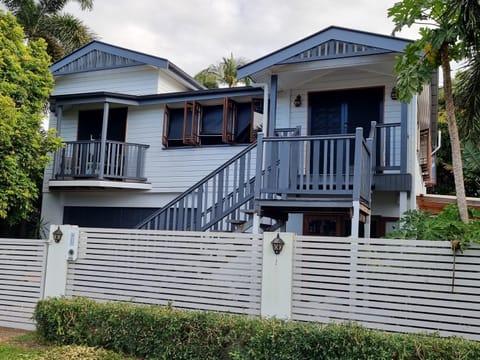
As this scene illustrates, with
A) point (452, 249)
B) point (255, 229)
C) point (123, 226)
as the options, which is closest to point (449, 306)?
point (452, 249)

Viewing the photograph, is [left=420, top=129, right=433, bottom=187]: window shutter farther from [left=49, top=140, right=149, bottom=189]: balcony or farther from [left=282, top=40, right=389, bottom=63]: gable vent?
[left=49, top=140, right=149, bottom=189]: balcony

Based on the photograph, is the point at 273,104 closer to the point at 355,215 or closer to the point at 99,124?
the point at 355,215

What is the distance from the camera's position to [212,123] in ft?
38.3

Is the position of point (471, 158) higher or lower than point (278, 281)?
higher

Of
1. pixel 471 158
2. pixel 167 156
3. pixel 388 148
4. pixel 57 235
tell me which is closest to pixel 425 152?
pixel 388 148

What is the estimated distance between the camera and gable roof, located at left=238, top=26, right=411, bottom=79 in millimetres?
8438

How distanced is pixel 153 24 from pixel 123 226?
378 inches

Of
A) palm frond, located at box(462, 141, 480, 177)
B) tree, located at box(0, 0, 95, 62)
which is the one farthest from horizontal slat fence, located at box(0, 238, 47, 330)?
tree, located at box(0, 0, 95, 62)

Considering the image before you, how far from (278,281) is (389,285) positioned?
1.31 metres

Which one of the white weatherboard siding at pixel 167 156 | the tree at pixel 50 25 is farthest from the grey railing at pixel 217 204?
the tree at pixel 50 25

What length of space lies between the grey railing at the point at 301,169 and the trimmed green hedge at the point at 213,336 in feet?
8.84

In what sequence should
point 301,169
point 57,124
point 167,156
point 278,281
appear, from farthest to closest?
point 57,124
point 167,156
point 301,169
point 278,281

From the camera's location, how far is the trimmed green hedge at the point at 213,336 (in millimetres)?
4754

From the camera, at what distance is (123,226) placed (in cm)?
1229
